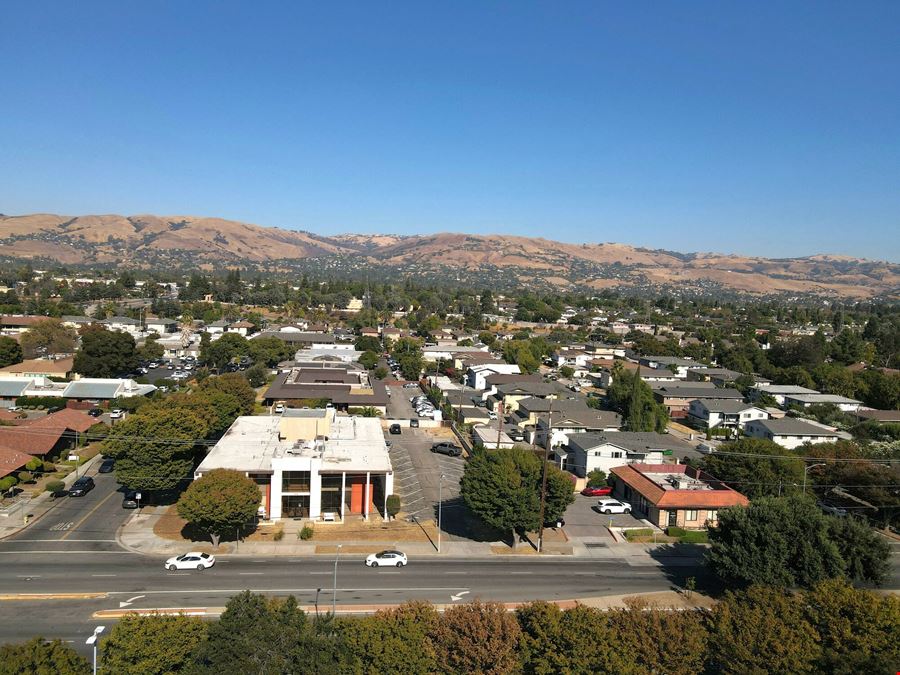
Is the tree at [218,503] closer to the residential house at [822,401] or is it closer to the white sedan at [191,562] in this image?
the white sedan at [191,562]

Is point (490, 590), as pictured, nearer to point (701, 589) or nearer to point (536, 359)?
point (701, 589)

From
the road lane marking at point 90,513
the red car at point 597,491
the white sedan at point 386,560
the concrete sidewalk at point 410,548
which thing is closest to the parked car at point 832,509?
the concrete sidewalk at point 410,548

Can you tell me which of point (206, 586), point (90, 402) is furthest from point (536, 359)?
point (206, 586)

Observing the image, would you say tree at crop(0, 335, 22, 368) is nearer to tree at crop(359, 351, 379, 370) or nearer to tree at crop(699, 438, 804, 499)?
tree at crop(359, 351, 379, 370)

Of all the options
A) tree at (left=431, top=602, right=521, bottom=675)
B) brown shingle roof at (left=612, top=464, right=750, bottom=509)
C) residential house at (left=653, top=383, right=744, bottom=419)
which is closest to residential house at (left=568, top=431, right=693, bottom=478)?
brown shingle roof at (left=612, top=464, right=750, bottom=509)

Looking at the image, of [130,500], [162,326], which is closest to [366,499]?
[130,500]

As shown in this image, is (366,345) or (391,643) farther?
(366,345)

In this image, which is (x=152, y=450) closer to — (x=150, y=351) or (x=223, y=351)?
(x=223, y=351)
